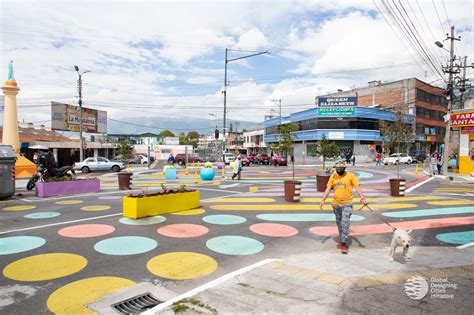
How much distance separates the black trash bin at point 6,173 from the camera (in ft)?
38.9

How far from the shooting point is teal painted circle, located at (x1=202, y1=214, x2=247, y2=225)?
28.8 feet

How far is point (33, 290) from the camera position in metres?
4.48

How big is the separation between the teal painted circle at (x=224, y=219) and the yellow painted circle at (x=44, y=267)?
12.1 feet

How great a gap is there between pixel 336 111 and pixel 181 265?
47.1 metres

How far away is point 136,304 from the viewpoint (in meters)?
4.19

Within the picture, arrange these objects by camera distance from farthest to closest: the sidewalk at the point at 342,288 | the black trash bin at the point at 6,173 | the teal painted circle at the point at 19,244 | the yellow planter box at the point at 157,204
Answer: the black trash bin at the point at 6,173 → the yellow planter box at the point at 157,204 → the teal painted circle at the point at 19,244 → the sidewalk at the point at 342,288

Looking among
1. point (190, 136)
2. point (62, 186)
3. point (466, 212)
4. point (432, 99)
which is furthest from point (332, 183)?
point (190, 136)

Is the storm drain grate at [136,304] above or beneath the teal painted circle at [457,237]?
beneath

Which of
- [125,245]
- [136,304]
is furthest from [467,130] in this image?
[136,304]

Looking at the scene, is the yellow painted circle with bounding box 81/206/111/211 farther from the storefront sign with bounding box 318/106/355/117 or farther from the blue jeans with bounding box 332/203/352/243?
the storefront sign with bounding box 318/106/355/117

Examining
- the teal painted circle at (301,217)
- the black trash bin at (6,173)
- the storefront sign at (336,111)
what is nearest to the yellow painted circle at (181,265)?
the teal painted circle at (301,217)

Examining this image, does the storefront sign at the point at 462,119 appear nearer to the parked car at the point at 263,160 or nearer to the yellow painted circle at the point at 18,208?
the parked car at the point at 263,160

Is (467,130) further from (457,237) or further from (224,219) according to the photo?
(224,219)

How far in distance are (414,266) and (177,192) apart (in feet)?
22.2
